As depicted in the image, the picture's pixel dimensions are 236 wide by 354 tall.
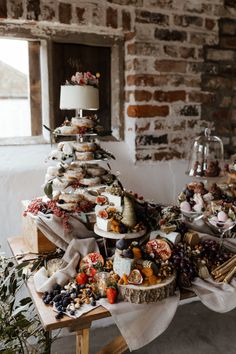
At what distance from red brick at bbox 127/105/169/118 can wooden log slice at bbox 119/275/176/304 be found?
1.10m

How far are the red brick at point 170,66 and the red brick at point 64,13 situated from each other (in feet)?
1.68

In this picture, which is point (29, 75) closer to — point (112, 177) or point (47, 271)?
point (112, 177)

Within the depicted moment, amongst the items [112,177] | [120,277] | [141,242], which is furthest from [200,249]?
[112,177]

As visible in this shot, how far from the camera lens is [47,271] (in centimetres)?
135

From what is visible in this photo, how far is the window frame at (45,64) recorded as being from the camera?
6.26 feet

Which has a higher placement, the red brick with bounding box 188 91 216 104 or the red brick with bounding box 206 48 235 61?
the red brick with bounding box 206 48 235 61

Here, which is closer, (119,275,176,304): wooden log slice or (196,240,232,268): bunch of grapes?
(119,275,176,304): wooden log slice

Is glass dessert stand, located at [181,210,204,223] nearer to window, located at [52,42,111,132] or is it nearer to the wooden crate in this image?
the wooden crate

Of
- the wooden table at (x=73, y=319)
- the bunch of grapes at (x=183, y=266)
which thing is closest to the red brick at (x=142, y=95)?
the bunch of grapes at (x=183, y=266)

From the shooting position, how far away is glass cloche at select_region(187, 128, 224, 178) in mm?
1980

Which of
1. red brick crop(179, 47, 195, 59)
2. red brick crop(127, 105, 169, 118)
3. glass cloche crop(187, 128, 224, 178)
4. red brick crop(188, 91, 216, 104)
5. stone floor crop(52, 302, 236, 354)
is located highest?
red brick crop(179, 47, 195, 59)

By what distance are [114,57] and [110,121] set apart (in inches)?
13.3

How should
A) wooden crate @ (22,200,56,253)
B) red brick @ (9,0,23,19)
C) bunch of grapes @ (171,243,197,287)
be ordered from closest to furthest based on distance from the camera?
bunch of grapes @ (171,243,197,287) → wooden crate @ (22,200,56,253) → red brick @ (9,0,23,19)

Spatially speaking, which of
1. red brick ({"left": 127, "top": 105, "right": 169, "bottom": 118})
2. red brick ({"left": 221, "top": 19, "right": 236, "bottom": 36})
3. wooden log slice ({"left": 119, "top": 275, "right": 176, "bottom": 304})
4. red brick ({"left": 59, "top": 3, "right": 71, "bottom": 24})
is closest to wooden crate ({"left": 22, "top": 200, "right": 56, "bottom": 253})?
wooden log slice ({"left": 119, "top": 275, "right": 176, "bottom": 304})
